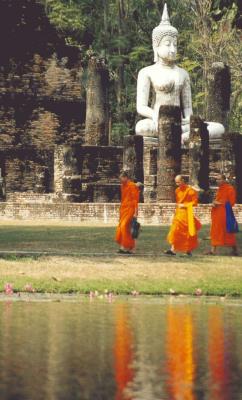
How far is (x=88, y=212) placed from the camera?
1339 inches

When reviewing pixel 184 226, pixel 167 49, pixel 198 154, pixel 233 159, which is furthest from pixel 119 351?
pixel 167 49

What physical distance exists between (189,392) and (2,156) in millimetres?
35662

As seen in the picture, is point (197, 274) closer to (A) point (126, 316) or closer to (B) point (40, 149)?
(A) point (126, 316)

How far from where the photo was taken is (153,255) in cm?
2272

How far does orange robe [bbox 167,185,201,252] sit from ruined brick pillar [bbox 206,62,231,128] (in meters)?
19.1

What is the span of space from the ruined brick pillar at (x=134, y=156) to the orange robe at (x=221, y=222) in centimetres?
1267

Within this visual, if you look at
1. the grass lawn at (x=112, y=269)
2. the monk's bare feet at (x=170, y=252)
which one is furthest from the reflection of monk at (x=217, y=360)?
the monk's bare feet at (x=170, y=252)

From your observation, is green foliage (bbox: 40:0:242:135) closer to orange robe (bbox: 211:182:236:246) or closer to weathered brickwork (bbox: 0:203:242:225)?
weathered brickwork (bbox: 0:203:242:225)

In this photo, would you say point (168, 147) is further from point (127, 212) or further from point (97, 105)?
point (127, 212)

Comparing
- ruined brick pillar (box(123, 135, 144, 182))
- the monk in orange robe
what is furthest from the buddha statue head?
the monk in orange robe

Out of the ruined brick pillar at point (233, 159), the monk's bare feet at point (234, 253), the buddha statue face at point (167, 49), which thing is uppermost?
the buddha statue face at point (167, 49)

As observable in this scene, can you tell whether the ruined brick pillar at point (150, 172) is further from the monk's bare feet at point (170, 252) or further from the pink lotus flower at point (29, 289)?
the pink lotus flower at point (29, 289)

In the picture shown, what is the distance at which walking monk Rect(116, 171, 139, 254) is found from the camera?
23.6 metres

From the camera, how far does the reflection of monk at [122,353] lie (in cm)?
1011
